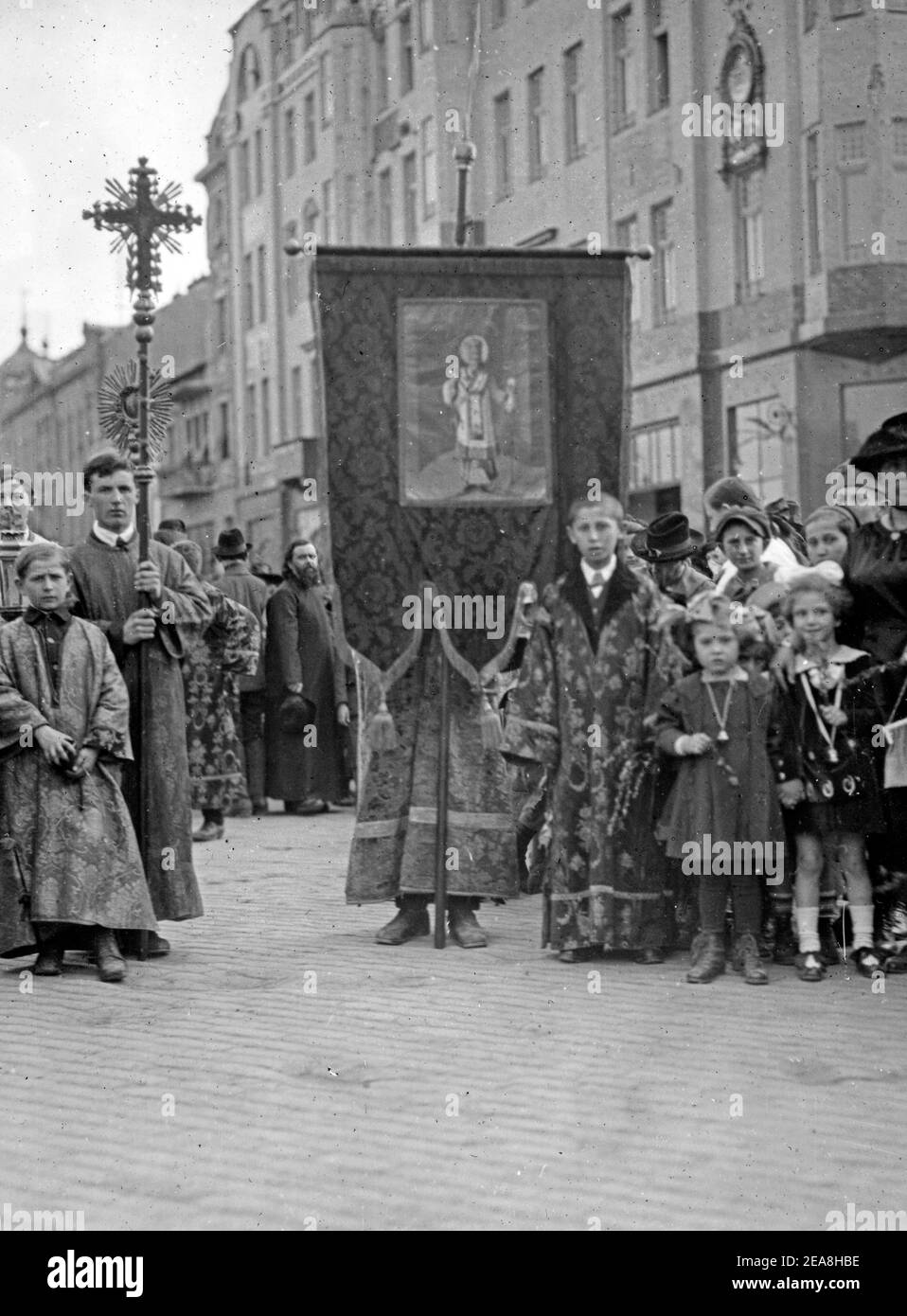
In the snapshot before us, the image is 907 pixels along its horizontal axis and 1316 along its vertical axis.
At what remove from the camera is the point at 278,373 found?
45.9 metres

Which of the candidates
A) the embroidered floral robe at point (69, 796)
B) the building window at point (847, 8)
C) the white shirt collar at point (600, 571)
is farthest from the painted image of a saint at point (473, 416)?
the building window at point (847, 8)

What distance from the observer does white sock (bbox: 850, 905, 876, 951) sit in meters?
7.95

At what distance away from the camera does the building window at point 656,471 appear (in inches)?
1075

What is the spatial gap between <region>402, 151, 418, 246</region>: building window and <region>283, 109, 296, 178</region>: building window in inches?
257

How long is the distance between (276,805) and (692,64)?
13.3m

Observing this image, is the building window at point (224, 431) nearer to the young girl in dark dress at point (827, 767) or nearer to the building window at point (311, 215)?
the building window at point (311, 215)

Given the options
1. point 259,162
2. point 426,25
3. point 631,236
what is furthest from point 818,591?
point 259,162

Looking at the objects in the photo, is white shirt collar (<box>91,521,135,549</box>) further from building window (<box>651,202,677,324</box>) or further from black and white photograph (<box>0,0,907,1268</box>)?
building window (<box>651,202,677,324</box>)

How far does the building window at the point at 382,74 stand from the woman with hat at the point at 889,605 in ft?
104

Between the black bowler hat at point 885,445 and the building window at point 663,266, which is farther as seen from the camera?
the building window at point 663,266

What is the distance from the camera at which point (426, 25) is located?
35094mm

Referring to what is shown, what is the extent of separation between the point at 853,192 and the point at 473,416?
15876 millimetres
